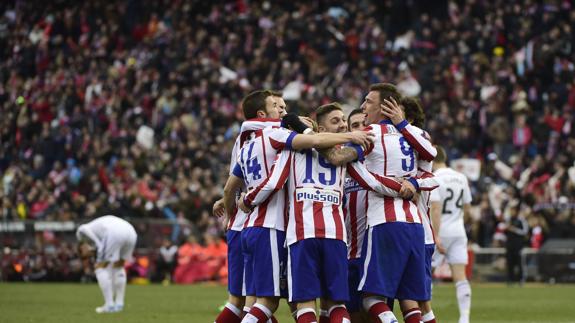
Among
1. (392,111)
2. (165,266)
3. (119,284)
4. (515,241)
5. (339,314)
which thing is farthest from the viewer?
(165,266)

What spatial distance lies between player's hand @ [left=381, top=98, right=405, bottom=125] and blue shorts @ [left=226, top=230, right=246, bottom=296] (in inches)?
71.2

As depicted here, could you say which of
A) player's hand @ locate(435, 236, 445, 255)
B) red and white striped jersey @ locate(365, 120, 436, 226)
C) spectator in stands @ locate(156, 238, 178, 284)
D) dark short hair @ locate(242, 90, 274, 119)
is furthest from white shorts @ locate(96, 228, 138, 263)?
spectator in stands @ locate(156, 238, 178, 284)

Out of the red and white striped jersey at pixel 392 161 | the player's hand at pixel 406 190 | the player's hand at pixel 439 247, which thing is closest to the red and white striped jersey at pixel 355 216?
the red and white striped jersey at pixel 392 161

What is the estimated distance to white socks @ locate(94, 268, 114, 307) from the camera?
17.8 metres

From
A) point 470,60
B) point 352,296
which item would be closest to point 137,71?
point 470,60

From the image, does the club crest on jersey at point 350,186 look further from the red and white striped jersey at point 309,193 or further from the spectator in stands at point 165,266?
the spectator in stands at point 165,266

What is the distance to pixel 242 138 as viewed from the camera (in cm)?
1057

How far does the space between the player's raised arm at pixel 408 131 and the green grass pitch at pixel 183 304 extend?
18.8 feet

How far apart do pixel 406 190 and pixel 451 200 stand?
546cm

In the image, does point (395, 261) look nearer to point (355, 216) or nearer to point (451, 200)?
point (355, 216)

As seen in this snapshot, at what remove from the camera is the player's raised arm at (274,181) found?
31.8 feet

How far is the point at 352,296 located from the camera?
10172mm

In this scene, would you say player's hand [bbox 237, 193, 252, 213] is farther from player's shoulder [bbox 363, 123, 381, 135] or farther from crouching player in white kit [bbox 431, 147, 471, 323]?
crouching player in white kit [bbox 431, 147, 471, 323]

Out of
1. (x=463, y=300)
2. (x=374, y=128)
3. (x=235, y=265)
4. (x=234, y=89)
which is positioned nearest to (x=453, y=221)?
(x=463, y=300)
